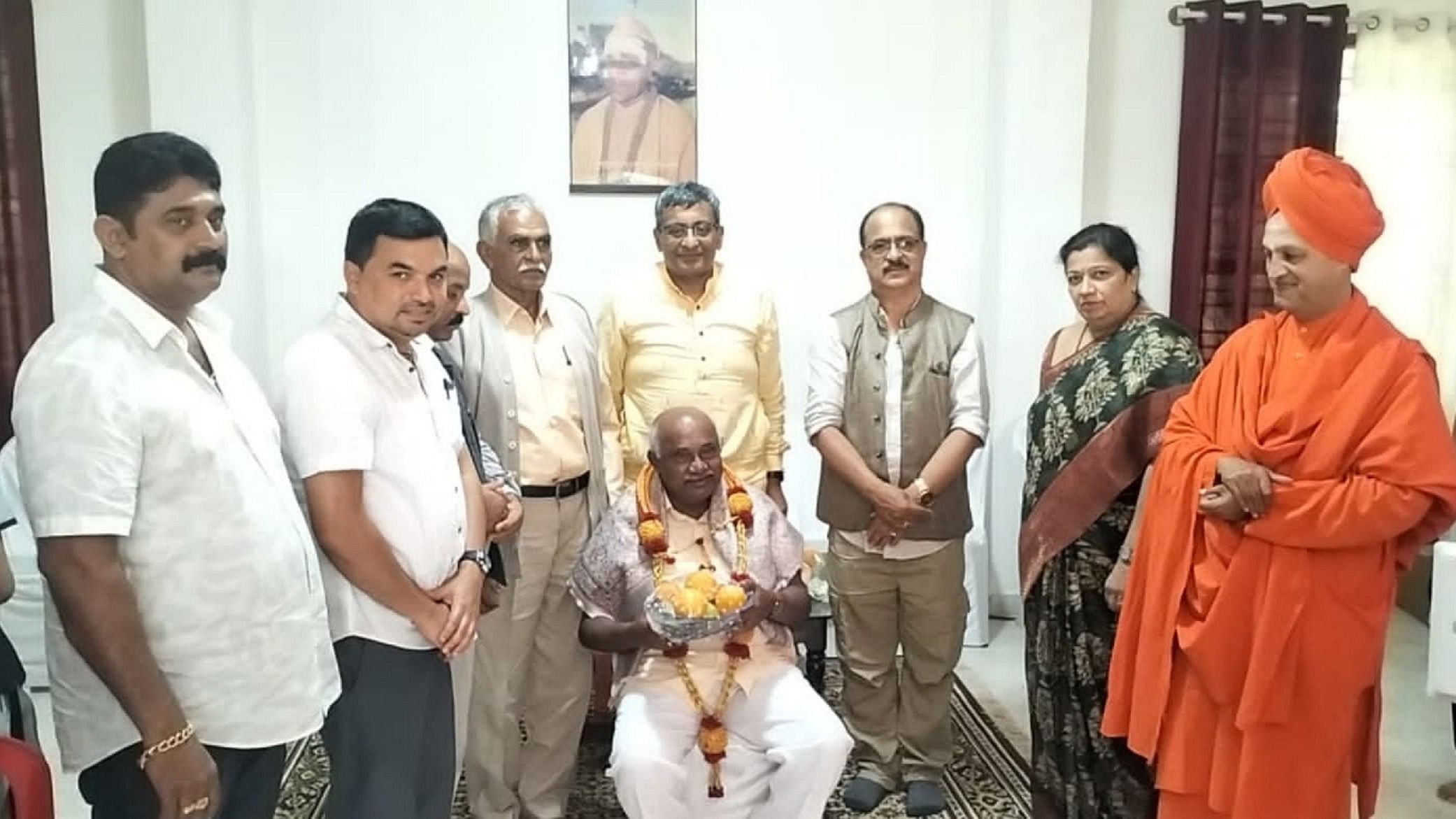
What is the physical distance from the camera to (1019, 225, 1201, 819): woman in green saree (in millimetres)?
2504

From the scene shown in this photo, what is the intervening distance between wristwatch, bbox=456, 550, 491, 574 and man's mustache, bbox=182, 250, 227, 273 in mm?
652

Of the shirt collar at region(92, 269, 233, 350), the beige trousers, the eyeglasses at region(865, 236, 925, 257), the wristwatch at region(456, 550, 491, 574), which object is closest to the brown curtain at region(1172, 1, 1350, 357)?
the eyeglasses at region(865, 236, 925, 257)

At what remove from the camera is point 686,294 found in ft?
9.82

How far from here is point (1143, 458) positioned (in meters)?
2.51

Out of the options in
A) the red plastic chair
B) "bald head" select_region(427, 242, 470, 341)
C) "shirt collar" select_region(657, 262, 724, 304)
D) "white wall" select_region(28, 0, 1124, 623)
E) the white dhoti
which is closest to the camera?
the red plastic chair

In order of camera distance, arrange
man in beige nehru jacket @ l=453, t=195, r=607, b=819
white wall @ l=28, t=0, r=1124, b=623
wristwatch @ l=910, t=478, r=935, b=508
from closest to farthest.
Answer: man in beige nehru jacket @ l=453, t=195, r=607, b=819 < wristwatch @ l=910, t=478, r=935, b=508 < white wall @ l=28, t=0, r=1124, b=623

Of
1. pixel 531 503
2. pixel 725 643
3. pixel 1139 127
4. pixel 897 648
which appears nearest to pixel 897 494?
pixel 897 648

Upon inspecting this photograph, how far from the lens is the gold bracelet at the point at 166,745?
5.12 ft

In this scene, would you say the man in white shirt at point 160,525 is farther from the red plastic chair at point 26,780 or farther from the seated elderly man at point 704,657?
the seated elderly man at point 704,657

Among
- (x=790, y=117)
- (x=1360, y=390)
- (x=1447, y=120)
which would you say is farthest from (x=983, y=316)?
(x=1360, y=390)

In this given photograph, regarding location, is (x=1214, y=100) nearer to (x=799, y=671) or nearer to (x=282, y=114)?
(x=799, y=671)

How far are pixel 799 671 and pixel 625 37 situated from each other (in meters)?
2.38

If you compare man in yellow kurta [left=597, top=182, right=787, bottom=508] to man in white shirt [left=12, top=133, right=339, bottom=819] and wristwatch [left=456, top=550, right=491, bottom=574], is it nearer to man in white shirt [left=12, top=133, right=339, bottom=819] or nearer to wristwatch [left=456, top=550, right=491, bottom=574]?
wristwatch [left=456, top=550, right=491, bottom=574]

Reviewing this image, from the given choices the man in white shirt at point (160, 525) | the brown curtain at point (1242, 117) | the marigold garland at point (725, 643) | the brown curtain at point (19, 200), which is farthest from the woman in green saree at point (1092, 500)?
the brown curtain at point (19, 200)
